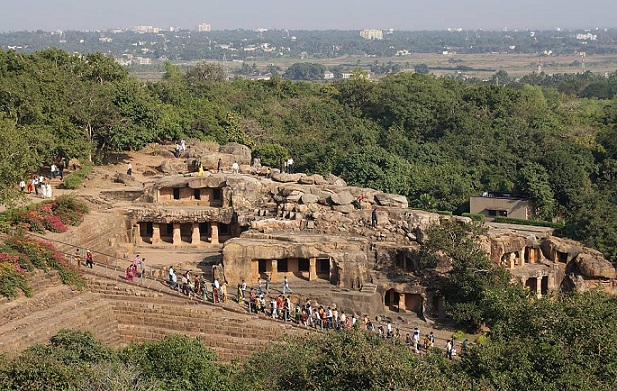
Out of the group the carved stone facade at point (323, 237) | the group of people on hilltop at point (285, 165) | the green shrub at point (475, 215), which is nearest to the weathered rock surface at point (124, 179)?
the carved stone facade at point (323, 237)

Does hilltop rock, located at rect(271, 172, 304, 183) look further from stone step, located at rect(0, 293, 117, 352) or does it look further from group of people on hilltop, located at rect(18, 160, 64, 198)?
stone step, located at rect(0, 293, 117, 352)

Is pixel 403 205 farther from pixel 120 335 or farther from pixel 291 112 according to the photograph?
pixel 291 112

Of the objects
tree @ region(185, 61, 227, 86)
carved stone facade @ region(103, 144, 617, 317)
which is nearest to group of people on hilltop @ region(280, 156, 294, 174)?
carved stone facade @ region(103, 144, 617, 317)

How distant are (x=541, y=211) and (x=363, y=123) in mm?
19074

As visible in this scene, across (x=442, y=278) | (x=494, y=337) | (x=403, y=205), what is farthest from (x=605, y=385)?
(x=403, y=205)

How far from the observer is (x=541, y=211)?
50.0 m

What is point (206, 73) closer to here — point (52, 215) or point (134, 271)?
point (52, 215)

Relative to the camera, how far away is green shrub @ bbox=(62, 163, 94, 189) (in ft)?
128

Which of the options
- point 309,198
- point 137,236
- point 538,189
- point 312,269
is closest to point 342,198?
point 309,198

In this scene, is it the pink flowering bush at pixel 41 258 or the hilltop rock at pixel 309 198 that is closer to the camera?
the pink flowering bush at pixel 41 258

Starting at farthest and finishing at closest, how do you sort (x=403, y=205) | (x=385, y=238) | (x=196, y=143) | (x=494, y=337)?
(x=196, y=143), (x=403, y=205), (x=385, y=238), (x=494, y=337)

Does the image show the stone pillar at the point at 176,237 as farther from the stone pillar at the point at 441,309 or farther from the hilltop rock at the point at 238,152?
the stone pillar at the point at 441,309

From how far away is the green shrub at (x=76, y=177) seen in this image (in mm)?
38969

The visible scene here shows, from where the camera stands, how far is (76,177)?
39.6 meters
